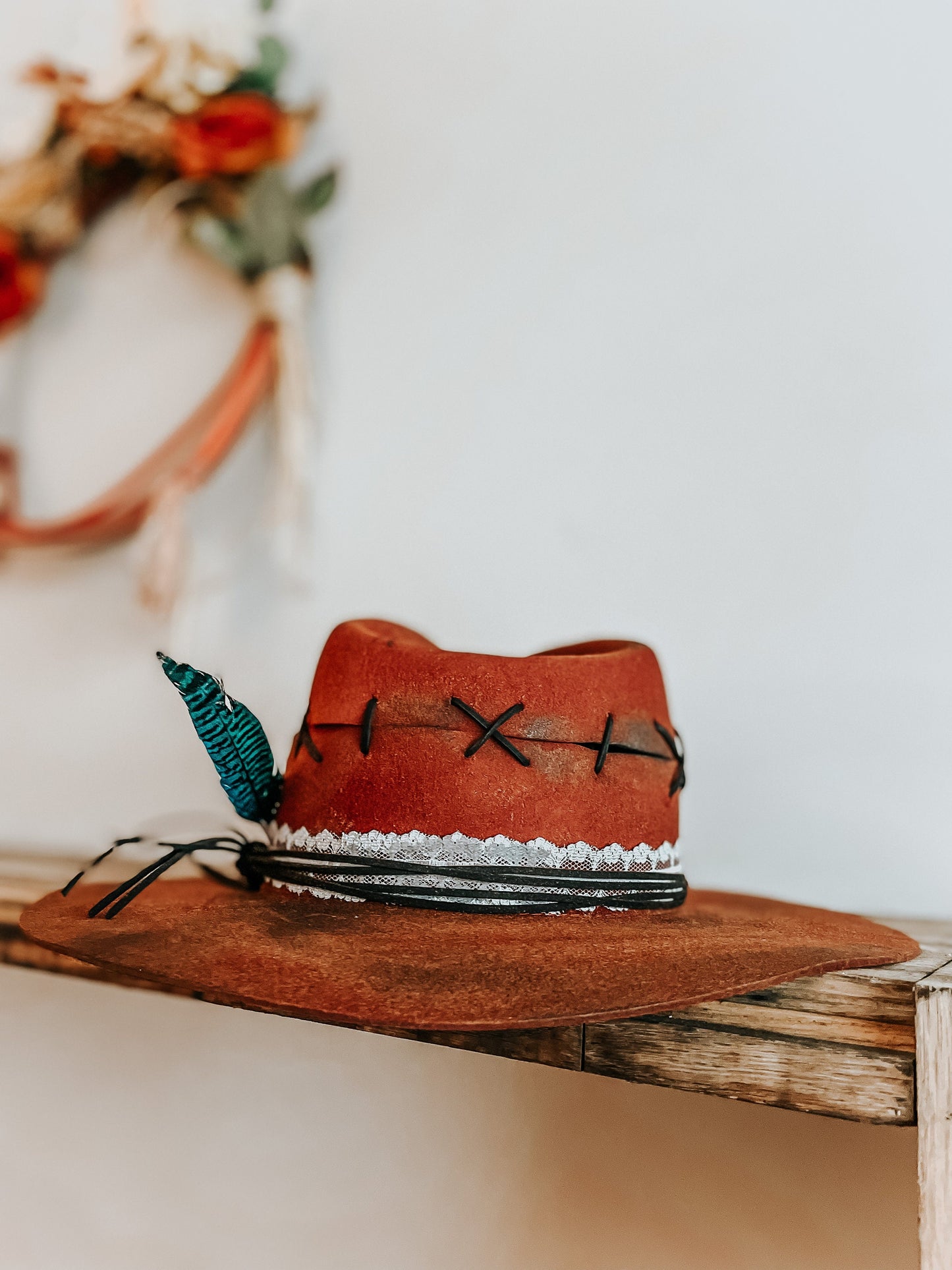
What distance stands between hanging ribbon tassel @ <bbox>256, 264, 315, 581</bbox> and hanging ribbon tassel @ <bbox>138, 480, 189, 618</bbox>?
94 mm

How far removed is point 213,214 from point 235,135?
0.25 ft

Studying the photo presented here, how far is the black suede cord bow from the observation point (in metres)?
0.49

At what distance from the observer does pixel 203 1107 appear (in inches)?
35.7

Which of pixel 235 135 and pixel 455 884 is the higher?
pixel 235 135

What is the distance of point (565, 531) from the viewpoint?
83cm

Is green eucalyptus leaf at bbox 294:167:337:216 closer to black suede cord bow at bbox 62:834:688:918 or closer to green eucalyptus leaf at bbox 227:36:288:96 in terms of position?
green eucalyptus leaf at bbox 227:36:288:96

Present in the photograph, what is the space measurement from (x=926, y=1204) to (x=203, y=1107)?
673mm

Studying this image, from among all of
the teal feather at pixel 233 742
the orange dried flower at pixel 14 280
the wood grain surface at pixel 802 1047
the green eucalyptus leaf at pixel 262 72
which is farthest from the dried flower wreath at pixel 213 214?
the wood grain surface at pixel 802 1047

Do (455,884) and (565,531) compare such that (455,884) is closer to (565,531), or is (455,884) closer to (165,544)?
(565,531)

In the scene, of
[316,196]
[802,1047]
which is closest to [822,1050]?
[802,1047]

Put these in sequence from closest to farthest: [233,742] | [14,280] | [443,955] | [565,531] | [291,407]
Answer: [443,955] → [233,742] → [565,531] → [291,407] → [14,280]

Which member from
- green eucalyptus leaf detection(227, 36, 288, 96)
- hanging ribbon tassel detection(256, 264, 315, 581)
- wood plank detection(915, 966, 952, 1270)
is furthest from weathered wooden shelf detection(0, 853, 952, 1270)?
green eucalyptus leaf detection(227, 36, 288, 96)

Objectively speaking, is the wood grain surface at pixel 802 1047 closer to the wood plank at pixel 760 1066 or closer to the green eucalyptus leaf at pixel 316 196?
the wood plank at pixel 760 1066

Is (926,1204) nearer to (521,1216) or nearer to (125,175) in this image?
(521,1216)
